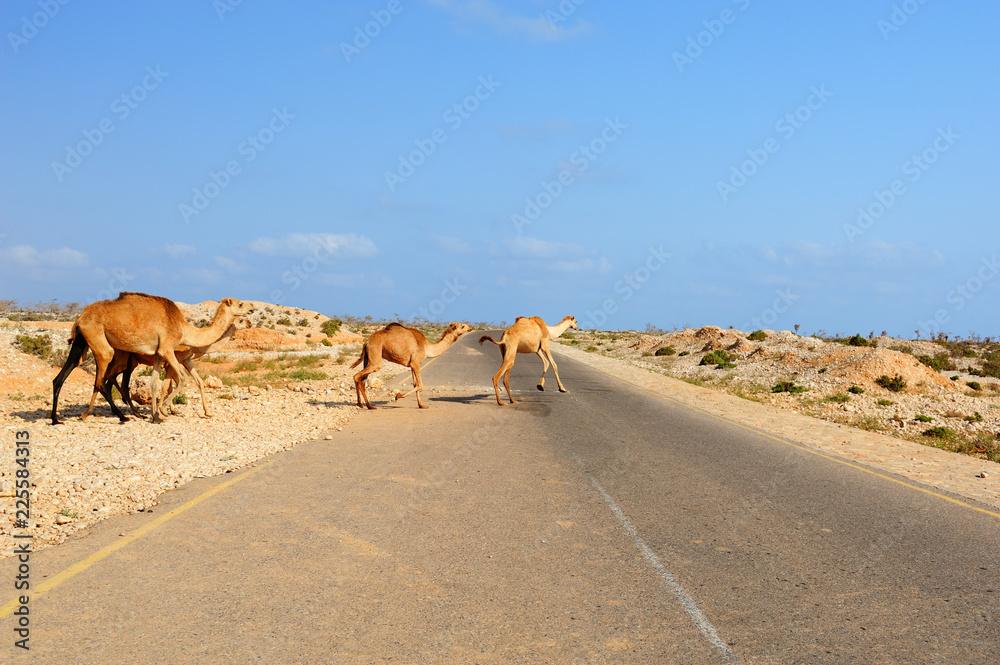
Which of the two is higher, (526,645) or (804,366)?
(804,366)

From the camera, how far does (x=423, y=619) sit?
489 centimetres

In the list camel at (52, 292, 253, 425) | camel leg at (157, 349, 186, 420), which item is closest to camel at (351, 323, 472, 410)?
camel leg at (157, 349, 186, 420)

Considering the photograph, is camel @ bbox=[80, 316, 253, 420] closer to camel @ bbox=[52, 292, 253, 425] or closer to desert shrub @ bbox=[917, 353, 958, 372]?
camel @ bbox=[52, 292, 253, 425]

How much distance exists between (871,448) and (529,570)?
10545 millimetres

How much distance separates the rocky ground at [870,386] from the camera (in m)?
17.4

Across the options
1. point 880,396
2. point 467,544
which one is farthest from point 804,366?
point 467,544

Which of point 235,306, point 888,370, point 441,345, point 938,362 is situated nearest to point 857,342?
point 938,362

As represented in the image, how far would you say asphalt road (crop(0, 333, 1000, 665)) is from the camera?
4.55 m

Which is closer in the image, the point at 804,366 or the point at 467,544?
the point at 467,544

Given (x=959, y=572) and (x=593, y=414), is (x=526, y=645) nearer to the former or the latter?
Result: (x=959, y=572)

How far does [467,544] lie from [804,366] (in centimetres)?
2746

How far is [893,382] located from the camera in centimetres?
2447

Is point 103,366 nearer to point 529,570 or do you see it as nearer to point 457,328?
point 457,328

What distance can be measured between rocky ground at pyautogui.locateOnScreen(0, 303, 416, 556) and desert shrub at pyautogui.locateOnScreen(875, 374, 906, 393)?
17069mm
